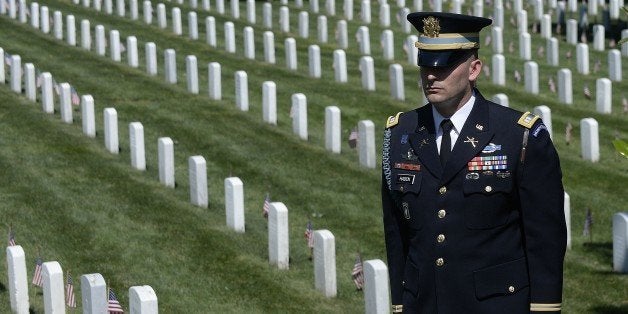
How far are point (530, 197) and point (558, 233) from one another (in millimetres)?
213

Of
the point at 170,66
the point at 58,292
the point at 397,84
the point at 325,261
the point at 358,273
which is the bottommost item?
the point at 170,66

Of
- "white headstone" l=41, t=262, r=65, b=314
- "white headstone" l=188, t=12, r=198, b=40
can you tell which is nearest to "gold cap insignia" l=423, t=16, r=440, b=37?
"white headstone" l=41, t=262, r=65, b=314

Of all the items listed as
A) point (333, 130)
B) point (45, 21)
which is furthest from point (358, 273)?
point (45, 21)

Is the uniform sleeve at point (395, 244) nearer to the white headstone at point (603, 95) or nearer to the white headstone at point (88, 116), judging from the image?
the white headstone at point (88, 116)

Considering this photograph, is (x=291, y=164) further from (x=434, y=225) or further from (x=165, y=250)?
(x=434, y=225)

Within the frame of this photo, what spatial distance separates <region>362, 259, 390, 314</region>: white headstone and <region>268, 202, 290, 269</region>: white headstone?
2176 mm

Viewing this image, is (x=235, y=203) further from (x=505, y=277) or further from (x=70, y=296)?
(x=505, y=277)

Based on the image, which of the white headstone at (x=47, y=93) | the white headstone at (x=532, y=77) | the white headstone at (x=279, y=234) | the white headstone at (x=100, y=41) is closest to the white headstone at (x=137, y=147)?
the white headstone at (x=47, y=93)

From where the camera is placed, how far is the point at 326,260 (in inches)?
455

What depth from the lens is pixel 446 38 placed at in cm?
639

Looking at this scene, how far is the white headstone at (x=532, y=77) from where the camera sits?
72.1 ft

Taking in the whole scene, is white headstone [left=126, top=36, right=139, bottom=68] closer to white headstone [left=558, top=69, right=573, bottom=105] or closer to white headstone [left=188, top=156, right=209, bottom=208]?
white headstone [left=558, top=69, right=573, bottom=105]

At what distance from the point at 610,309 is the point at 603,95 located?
9.48 meters

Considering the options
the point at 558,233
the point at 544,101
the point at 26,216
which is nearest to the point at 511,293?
the point at 558,233
